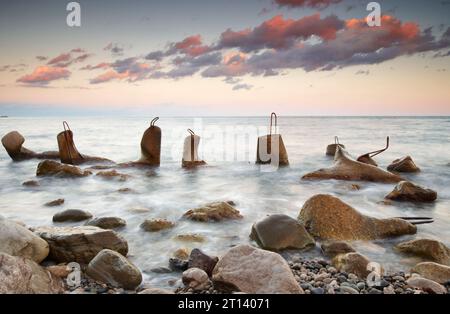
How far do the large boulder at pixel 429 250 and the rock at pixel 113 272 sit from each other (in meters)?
2.87

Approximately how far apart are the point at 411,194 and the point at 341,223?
2707mm

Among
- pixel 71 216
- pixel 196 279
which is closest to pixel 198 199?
pixel 71 216

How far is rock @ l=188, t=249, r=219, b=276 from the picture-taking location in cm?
312

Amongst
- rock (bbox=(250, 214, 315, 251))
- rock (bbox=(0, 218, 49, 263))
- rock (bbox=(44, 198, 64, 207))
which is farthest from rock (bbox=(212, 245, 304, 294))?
rock (bbox=(44, 198, 64, 207))

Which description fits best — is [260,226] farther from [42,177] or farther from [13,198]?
[42,177]

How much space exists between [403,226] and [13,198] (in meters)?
6.77

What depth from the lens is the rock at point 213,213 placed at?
4965mm

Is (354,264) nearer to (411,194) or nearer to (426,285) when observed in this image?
(426,285)

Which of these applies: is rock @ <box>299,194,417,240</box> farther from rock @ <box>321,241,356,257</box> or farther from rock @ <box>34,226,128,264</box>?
rock @ <box>34,226,128,264</box>

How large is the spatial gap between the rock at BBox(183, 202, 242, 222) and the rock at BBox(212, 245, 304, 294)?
195 cm

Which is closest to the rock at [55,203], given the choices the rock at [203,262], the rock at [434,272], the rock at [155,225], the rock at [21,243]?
the rock at [155,225]

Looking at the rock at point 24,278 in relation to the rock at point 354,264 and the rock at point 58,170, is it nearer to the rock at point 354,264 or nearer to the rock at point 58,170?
the rock at point 354,264
